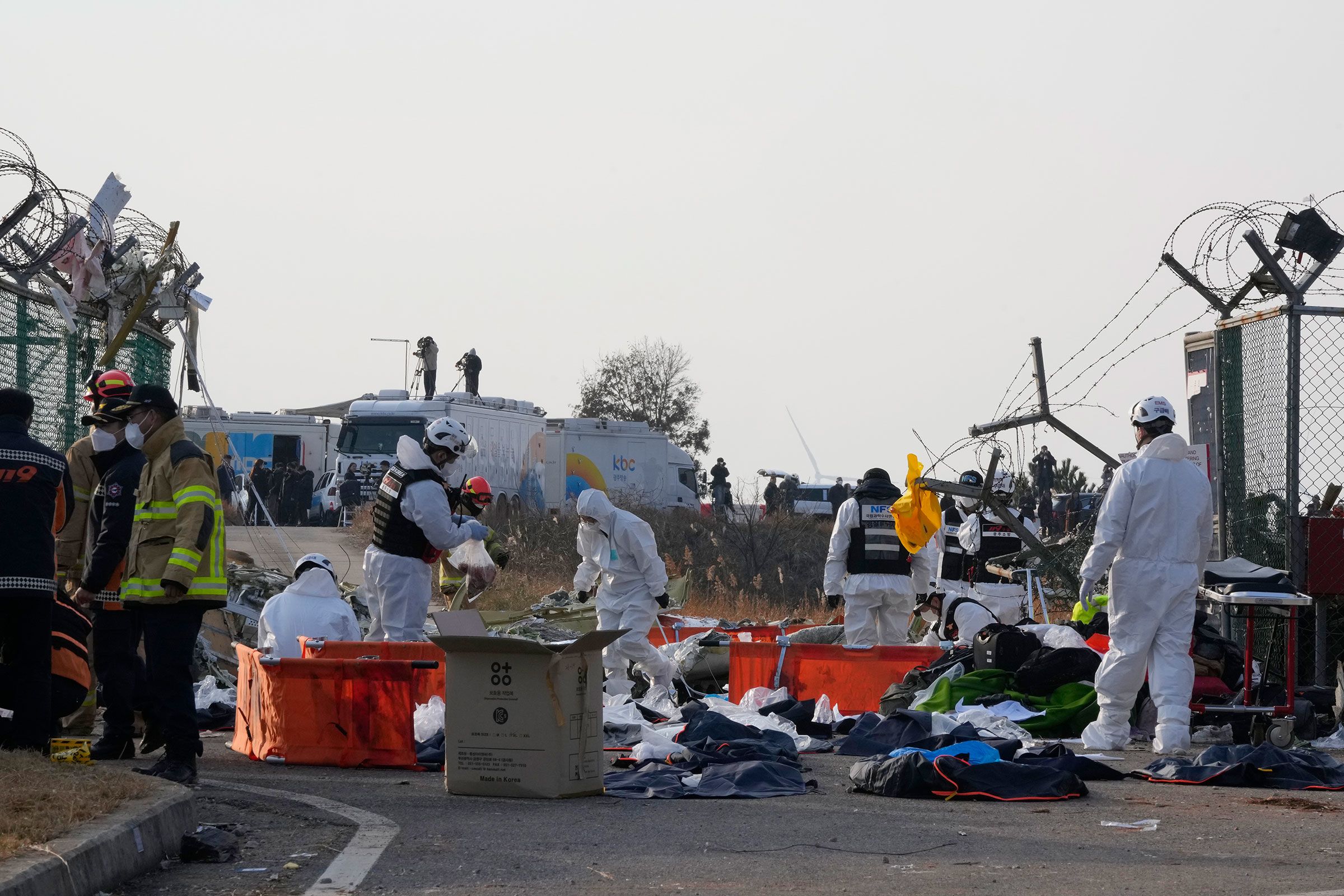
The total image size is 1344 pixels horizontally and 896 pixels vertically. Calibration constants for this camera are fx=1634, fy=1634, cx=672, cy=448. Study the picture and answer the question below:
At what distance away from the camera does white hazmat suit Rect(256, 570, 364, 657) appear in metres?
9.99

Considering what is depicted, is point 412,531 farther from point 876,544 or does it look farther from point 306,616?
point 876,544

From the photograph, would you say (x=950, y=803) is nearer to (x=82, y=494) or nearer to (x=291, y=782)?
(x=291, y=782)

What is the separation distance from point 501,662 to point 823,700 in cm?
392

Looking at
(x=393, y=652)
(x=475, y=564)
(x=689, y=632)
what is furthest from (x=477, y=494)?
(x=393, y=652)

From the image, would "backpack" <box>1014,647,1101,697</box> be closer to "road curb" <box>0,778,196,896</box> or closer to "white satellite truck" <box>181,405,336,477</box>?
"road curb" <box>0,778,196,896</box>

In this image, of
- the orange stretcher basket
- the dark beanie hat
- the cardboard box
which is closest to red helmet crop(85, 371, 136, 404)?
the dark beanie hat

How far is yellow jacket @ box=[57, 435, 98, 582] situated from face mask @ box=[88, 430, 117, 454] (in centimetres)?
20

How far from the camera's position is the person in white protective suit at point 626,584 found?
40.1ft

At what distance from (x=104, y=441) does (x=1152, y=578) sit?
6074 millimetres

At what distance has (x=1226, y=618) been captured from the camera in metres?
11.3

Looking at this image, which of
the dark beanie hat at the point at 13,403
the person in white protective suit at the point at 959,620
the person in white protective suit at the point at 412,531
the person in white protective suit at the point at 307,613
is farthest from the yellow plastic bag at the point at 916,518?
the dark beanie hat at the point at 13,403

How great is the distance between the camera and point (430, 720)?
9.41 metres

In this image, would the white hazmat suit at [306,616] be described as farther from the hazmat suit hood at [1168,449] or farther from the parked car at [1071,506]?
the parked car at [1071,506]

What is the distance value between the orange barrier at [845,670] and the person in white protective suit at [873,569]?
1.77 metres
